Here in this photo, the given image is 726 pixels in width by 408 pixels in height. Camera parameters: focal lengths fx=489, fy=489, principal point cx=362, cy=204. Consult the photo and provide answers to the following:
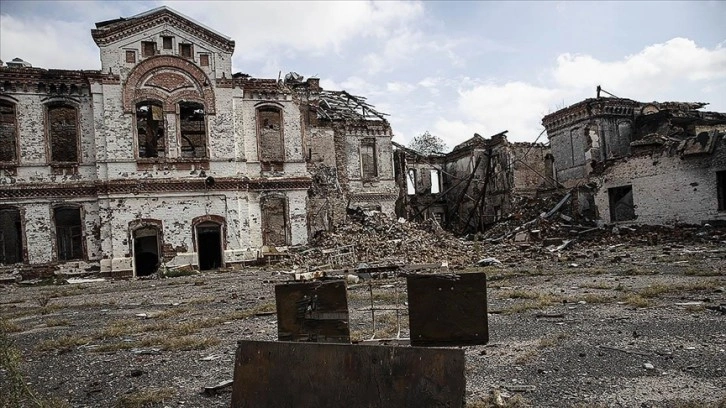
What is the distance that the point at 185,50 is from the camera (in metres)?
20.1

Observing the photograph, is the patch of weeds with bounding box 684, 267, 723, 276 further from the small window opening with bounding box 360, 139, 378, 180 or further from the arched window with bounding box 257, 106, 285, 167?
the small window opening with bounding box 360, 139, 378, 180

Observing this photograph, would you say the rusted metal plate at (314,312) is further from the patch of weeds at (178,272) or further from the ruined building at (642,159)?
the ruined building at (642,159)

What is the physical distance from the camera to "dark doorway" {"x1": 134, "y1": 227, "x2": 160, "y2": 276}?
1931cm

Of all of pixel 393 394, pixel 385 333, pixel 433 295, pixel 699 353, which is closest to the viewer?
pixel 393 394

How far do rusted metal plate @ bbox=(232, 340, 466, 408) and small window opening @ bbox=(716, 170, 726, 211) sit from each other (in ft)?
65.4

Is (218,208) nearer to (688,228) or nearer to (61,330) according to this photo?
(61,330)

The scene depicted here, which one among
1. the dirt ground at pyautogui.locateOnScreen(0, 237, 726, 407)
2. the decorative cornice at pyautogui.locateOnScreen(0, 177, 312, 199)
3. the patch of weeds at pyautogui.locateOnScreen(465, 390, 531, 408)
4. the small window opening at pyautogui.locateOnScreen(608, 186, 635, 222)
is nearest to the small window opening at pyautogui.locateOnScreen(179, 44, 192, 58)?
the decorative cornice at pyautogui.locateOnScreen(0, 177, 312, 199)

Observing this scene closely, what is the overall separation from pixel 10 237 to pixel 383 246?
566 inches

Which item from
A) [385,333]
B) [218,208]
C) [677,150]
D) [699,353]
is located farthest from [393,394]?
[677,150]

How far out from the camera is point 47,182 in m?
18.9

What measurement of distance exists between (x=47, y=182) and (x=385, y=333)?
1787 centimetres

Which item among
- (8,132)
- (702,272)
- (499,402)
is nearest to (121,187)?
(8,132)

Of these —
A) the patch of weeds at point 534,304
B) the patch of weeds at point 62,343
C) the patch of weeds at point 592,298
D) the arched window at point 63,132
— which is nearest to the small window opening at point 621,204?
the patch of weeds at point 592,298

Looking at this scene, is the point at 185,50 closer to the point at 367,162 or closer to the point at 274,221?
the point at 274,221
